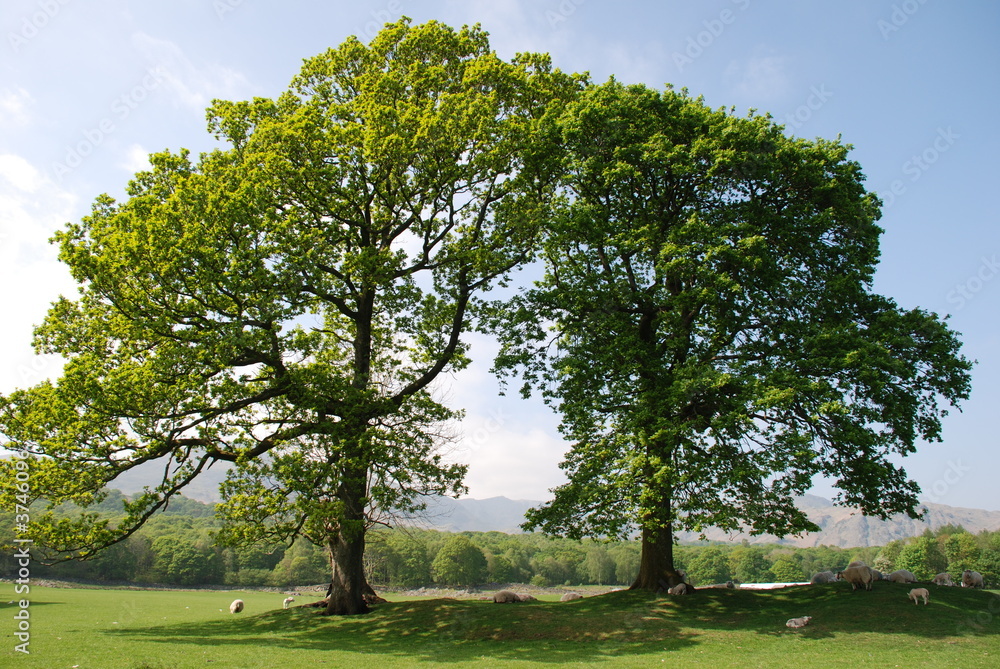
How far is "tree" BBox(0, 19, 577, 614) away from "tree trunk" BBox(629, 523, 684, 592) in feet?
27.0

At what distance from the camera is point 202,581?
8319 cm

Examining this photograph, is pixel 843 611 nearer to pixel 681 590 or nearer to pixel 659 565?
pixel 681 590

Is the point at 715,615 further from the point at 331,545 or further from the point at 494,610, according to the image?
the point at 331,545

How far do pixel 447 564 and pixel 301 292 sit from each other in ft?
219

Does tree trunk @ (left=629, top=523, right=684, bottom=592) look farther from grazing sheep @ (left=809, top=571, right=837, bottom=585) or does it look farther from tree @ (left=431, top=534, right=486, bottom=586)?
tree @ (left=431, top=534, right=486, bottom=586)

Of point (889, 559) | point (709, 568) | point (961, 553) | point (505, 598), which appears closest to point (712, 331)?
point (505, 598)

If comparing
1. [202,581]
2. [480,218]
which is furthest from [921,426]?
[202,581]

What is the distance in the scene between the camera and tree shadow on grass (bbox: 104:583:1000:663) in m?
15.4

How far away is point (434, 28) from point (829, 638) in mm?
24146

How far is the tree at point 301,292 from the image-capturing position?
1727cm

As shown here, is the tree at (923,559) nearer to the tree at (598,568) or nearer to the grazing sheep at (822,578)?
the tree at (598,568)

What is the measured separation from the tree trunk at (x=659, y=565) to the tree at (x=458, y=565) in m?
62.0

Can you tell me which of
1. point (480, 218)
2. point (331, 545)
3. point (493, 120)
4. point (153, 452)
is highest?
point (493, 120)

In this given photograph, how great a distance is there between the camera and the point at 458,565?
259 ft
